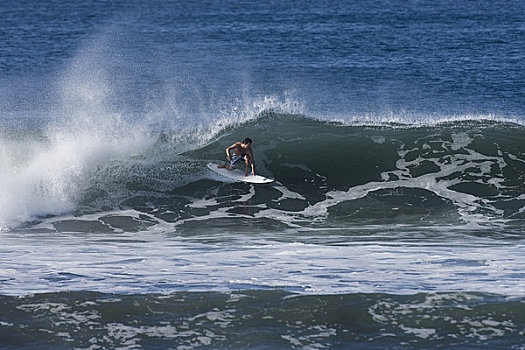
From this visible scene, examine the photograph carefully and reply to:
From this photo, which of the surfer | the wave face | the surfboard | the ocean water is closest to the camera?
the ocean water

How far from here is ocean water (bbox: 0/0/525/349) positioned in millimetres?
7465

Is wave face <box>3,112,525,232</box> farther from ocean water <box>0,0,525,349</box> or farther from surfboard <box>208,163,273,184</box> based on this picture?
A: surfboard <box>208,163,273,184</box>

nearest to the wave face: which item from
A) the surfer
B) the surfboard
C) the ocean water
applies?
the ocean water

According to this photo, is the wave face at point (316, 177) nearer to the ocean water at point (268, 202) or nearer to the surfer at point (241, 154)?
the ocean water at point (268, 202)

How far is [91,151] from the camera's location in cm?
1717

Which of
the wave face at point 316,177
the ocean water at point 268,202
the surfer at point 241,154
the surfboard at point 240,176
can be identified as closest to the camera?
the ocean water at point 268,202

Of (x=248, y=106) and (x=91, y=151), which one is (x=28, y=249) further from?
(x=248, y=106)

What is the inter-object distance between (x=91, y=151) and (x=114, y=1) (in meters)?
45.8

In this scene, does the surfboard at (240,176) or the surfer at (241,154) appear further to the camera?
the surfboard at (240,176)

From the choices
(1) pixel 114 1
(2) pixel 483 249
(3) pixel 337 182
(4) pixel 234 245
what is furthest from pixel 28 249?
(1) pixel 114 1

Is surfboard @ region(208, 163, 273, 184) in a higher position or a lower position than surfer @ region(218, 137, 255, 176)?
lower

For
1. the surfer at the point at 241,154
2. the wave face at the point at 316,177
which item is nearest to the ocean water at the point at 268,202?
the wave face at the point at 316,177

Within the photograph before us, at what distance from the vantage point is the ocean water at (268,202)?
7.46 meters

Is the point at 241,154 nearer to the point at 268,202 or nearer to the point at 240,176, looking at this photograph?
the point at 240,176
